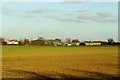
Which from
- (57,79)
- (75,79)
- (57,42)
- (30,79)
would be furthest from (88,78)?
(57,42)

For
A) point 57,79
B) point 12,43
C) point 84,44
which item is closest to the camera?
point 57,79

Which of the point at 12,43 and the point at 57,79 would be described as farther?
the point at 12,43

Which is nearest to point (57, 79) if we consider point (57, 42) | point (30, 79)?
point (30, 79)

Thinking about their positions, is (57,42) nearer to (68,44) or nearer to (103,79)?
(68,44)

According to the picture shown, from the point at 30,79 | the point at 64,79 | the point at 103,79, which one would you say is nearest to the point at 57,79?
the point at 64,79

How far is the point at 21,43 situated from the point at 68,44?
19.8 m

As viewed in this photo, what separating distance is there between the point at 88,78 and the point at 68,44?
103895 mm

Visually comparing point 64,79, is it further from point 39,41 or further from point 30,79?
point 39,41

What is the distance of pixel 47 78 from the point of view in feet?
48.5

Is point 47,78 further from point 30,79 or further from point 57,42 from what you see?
point 57,42

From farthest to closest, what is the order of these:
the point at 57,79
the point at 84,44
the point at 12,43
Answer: the point at 84,44, the point at 12,43, the point at 57,79

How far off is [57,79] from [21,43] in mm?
98248

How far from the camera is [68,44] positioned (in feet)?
389

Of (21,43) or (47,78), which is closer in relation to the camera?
(47,78)
